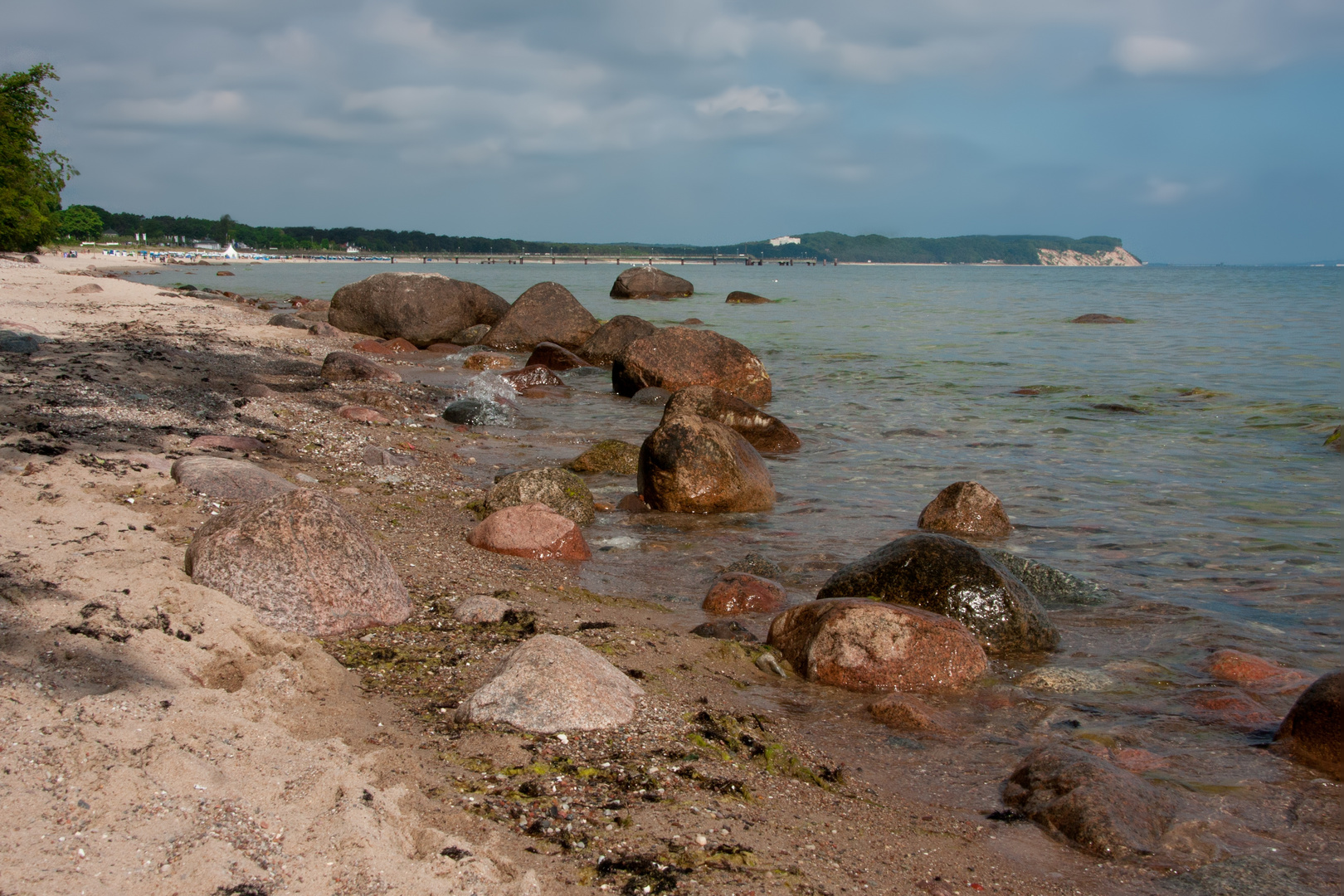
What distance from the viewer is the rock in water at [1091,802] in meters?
3.15

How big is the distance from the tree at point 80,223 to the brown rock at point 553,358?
101 metres

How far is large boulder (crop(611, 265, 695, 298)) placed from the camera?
4309 centimetres

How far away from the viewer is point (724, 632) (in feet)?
16.2

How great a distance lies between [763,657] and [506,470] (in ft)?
15.9

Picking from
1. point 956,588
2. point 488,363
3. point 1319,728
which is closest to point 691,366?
point 488,363

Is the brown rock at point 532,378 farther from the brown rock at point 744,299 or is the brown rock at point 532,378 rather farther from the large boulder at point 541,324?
the brown rock at point 744,299

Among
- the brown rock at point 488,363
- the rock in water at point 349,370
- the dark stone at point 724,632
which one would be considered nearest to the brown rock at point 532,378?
the brown rock at point 488,363

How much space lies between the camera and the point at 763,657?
4656 millimetres

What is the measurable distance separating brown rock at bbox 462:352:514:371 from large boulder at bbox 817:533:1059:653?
494 inches

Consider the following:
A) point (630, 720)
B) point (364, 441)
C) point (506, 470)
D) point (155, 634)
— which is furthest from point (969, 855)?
point (364, 441)

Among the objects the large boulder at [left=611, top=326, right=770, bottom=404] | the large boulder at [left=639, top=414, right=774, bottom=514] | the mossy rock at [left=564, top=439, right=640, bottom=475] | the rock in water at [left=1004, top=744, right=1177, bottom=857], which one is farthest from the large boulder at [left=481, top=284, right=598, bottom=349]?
the rock in water at [left=1004, top=744, right=1177, bottom=857]

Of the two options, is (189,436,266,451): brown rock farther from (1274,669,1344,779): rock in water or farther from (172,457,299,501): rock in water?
(1274,669,1344,779): rock in water

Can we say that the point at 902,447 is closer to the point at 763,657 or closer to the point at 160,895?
the point at 763,657

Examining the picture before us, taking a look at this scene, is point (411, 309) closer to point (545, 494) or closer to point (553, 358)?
point (553, 358)
